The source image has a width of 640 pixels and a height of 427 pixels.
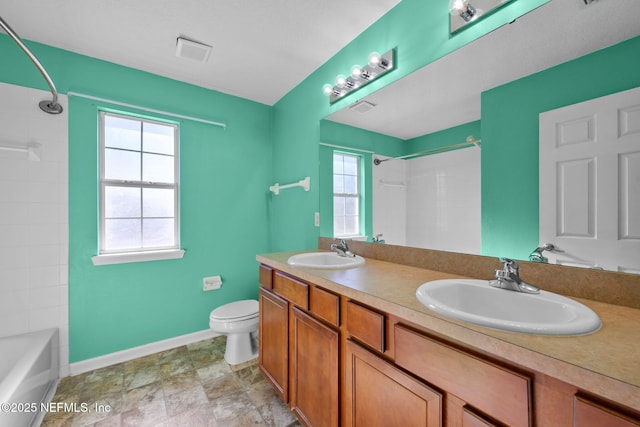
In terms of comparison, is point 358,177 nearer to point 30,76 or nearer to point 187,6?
point 187,6

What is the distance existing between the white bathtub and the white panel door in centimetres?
240

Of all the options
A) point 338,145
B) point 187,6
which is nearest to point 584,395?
point 338,145

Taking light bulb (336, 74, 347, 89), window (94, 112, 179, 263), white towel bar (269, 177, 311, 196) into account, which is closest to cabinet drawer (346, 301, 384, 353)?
white towel bar (269, 177, 311, 196)

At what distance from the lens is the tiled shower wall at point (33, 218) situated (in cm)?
171

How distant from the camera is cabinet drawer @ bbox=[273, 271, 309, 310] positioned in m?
1.33

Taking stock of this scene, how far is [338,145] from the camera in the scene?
6.39 feet

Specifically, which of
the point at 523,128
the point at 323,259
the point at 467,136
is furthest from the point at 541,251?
the point at 323,259

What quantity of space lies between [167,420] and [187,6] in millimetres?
2442

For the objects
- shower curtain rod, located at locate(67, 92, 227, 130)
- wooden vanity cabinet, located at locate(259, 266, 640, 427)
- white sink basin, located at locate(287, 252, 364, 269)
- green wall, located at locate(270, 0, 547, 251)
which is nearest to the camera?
wooden vanity cabinet, located at locate(259, 266, 640, 427)

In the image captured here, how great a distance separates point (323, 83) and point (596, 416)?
7.33 ft

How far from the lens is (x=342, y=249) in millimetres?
1785

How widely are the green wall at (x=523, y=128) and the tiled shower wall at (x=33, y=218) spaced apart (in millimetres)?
2749

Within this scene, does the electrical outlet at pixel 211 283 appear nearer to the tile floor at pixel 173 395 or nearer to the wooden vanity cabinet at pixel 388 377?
the tile floor at pixel 173 395

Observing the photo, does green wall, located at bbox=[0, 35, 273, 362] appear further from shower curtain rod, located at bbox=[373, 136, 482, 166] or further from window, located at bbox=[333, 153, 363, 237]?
shower curtain rod, located at bbox=[373, 136, 482, 166]
